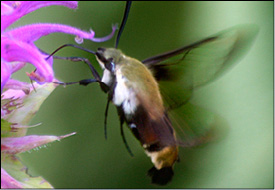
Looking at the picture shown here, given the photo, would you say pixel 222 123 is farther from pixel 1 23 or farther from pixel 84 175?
pixel 84 175

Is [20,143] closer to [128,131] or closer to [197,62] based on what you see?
[197,62]

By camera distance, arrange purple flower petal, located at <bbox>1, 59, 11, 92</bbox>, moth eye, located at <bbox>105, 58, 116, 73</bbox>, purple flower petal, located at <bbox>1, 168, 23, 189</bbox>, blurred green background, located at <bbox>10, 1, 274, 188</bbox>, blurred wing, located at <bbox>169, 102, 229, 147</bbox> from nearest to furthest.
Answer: purple flower petal, located at <bbox>1, 59, 11, 92</bbox> → purple flower petal, located at <bbox>1, 168, 23, 189</bbox> → moth eye, located at <bbox>105, 58, 116, 73</bbox> → blurred wing, located at <bbox>169, 102, 229, 147</bbox> → blurred green background, located at <bbox>10, 1, 274, 188</bbox>

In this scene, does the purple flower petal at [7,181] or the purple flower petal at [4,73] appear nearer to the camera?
the purple flower petal at [4,73]

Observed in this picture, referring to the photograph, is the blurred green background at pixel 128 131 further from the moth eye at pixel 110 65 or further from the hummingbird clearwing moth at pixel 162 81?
the moth eye at pixel 110 65

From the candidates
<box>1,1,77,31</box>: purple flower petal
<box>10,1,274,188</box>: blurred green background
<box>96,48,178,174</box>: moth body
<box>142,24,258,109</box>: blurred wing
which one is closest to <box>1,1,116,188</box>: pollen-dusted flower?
<box>1,1,77,31</box>: purple flower petal

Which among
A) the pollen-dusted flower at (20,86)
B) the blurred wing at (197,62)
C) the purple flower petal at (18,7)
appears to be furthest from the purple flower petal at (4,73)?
the blurred wing at (197,62)

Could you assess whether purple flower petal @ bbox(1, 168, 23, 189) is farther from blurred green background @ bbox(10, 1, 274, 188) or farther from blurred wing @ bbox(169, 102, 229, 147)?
blurred green background @ bbox(10, 1, 274, 188)
